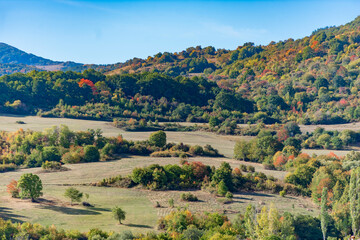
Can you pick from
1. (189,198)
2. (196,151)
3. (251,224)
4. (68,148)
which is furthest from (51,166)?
(251,224)

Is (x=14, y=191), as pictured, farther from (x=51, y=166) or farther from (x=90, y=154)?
(x=90, y=154)

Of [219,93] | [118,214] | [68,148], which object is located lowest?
[118,214]

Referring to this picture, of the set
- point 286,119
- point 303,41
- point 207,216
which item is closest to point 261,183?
point 207,216

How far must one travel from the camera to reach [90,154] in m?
47.3

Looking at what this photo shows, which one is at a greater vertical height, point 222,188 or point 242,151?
point 242,151

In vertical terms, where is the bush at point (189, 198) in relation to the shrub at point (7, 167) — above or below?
below

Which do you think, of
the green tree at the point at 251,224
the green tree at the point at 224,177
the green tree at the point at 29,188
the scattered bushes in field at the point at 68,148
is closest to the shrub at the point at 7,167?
the scattered bushes in field at the point at 68,148

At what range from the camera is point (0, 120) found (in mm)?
64750

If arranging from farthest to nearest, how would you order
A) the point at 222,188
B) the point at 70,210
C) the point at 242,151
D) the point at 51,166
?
1. the point at 242,151
2. the point at 51,166
3. the point at 222,188
4. the point at 70,210

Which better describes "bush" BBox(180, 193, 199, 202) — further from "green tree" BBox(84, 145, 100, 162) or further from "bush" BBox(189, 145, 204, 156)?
"bush" BBox(189, 145, 204, 156)

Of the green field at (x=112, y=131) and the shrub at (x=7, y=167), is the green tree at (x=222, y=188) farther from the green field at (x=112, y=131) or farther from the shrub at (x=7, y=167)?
the shrub at (x=7, y=167)

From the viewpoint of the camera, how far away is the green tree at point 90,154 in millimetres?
47156

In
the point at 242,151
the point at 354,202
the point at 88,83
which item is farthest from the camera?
the point at 88,83

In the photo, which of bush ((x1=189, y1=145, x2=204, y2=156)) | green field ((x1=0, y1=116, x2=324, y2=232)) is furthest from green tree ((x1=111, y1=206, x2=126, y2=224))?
bush ((x1=189, y1=145, x2=204, y2=156))
